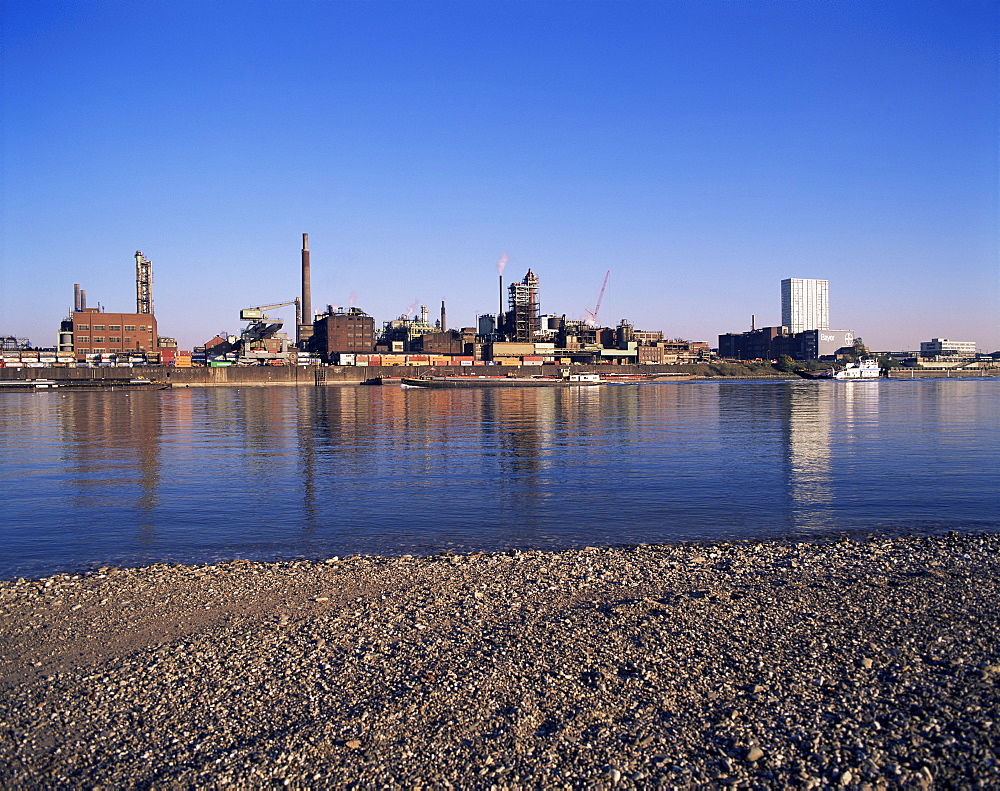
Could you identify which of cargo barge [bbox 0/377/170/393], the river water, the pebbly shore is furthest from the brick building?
the pebbly shore

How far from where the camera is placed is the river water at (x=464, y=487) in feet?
45.2

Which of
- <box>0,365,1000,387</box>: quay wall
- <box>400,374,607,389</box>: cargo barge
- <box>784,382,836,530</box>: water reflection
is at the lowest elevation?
<box>784,382,836,530</box>: water reflection

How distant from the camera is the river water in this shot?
45.2 ft

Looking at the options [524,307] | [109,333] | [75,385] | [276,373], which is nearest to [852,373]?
[524,307]

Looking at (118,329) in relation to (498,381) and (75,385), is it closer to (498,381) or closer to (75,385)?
(75,385)

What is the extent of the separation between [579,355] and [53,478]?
441ft

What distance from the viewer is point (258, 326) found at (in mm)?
→ 143625

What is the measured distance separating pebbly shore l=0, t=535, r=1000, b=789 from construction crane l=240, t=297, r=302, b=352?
5425 inches

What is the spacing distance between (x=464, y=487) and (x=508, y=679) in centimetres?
1322

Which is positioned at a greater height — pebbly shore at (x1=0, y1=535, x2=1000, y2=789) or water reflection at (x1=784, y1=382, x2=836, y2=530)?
pebbly shore at (x1=0, y1=535, x2=1000, y2=789)

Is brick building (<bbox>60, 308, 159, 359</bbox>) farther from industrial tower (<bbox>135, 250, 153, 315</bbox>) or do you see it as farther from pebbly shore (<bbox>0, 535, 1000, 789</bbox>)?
pebbly shore (<bbox>0, 535, 1000, 789</bbox>)

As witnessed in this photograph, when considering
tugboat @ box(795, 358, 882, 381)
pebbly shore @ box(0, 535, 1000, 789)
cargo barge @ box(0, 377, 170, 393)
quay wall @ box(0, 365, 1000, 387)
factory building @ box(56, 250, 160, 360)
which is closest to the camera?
pebbly shore @ box(0, 535, 1000, 789)

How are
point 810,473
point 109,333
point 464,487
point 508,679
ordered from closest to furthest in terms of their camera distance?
point 508,679, point 464,487, point 810,473, point 109,333

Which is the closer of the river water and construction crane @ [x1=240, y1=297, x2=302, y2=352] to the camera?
the river water
